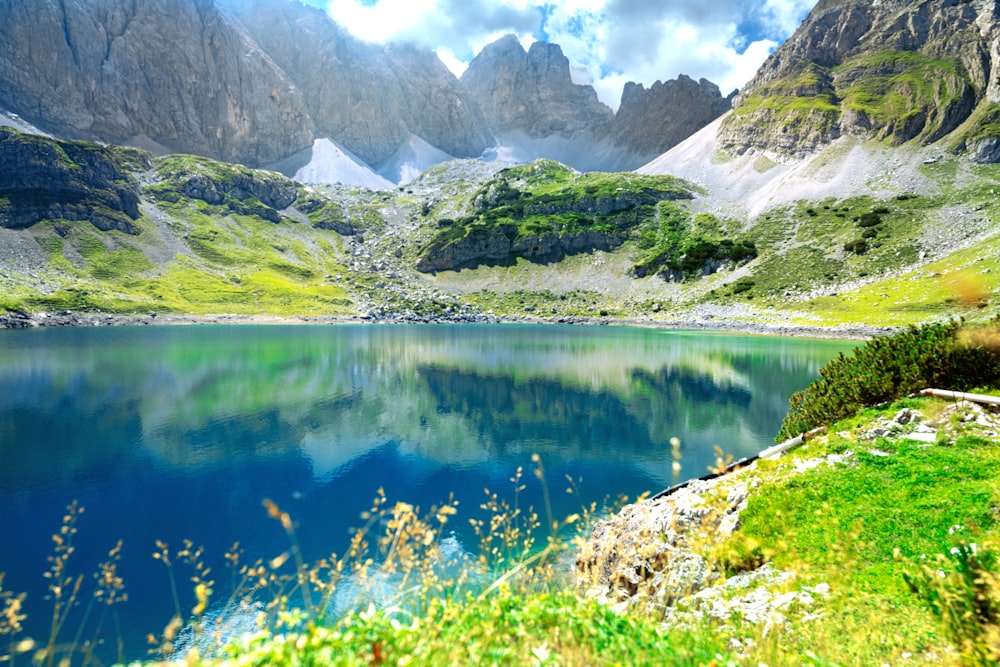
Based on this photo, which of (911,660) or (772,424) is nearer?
(911,660)

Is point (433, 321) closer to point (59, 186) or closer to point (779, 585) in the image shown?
point (59, 186)

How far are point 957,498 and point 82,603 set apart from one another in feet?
67.4

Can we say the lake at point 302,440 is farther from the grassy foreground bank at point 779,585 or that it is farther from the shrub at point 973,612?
the shrub at point 973,612

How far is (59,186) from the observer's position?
169 metres

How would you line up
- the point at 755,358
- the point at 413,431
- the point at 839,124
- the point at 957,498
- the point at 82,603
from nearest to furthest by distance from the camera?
the point at 957,498
the point at 82,603
the point at 413,431
the point at 755,358
the point at 839,124

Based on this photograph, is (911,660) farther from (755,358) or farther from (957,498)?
(755,358)

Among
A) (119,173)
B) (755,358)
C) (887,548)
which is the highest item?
(119,173)

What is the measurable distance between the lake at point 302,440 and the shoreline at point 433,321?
43.1m

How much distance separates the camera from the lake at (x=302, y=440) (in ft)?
53.5

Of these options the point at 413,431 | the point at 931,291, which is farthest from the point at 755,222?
the point at 413,431

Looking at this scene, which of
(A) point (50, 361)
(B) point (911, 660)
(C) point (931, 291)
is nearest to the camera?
(B) point (911, 660)

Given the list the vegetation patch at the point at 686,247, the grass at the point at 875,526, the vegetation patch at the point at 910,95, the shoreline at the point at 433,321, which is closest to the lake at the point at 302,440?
the grass at the point at 875,526

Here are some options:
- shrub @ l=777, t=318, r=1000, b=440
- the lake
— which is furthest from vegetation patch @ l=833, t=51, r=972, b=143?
shrub @ l=777, t=318, r=1000, b=440

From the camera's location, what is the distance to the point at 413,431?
30.0 metres
